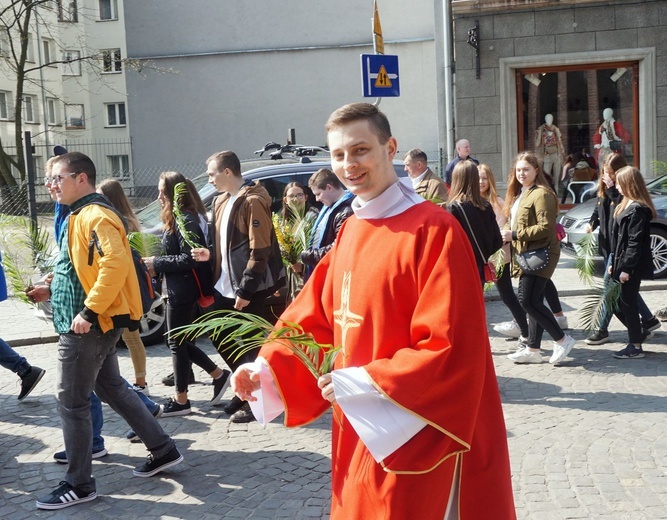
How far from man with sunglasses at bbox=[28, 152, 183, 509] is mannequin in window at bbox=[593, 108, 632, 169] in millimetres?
14876

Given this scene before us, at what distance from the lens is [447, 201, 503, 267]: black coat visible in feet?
24.4

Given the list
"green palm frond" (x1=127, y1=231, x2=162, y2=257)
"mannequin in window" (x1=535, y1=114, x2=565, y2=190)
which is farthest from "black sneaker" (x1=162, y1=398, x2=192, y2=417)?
"mannequin in window" (x1=535, y1=114, x2=565, y2=190)

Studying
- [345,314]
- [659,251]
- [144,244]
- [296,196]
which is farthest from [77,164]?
[659,251]

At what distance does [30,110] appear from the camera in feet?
159

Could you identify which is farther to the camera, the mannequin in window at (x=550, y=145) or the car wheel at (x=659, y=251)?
the mannequin in window at (x=550, y=145)

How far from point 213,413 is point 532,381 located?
8.50 feet

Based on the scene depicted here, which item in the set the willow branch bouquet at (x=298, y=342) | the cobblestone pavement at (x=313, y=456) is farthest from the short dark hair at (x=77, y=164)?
the willow branch bouquet at (x=298, y=342)

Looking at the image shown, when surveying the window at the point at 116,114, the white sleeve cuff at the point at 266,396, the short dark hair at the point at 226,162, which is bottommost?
the white sleeve cuff at the point at 266,396

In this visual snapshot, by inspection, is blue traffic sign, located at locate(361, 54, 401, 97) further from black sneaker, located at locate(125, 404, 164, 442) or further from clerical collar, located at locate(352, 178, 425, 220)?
clerical collar, located at locate(352, 178, 425, 220)

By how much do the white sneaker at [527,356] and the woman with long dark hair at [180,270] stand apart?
2868mm

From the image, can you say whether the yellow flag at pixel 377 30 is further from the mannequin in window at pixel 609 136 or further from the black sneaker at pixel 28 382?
the mannequin in window at pixel 609 136

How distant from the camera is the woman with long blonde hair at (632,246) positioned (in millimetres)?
7902

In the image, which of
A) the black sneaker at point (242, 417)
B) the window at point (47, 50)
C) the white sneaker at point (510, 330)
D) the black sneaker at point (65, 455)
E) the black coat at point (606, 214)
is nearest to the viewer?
the black sneaker at point (65, 455)

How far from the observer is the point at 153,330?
9438 mm
